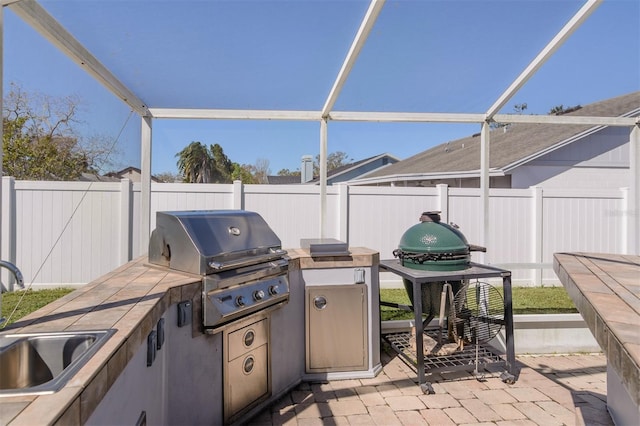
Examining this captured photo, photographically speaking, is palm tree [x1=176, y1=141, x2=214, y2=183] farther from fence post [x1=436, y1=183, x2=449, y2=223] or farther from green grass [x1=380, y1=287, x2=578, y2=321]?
fence post [x1=436, y1=183, x2=449, y2=223]

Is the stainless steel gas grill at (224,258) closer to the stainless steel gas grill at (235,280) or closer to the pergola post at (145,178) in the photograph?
the stainless steel gas grill at (235,280)

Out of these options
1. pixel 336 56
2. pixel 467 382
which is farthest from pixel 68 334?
pixel 467 382

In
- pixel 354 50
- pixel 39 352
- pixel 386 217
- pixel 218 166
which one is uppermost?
pixel 354 50

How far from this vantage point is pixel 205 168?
23.5ft

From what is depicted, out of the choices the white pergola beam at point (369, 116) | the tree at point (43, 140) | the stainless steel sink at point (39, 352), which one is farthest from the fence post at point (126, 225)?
the stainless steel sink at point (39, 352)

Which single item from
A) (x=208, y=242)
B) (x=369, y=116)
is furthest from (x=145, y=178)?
(x=369, y=116)

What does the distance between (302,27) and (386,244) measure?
387 cm

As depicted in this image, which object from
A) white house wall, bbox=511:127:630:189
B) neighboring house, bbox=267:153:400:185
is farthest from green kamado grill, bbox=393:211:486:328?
neighboring house, bbox=267:153:400:185

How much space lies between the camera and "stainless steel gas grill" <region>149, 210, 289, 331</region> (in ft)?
7.43

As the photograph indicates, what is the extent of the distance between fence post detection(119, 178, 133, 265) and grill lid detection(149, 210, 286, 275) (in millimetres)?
2690

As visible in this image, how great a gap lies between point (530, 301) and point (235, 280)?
187 inches

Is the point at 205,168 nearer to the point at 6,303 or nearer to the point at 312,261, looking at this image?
the point at 6,303

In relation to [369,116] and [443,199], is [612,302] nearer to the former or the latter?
[369,116]

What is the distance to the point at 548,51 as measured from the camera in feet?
11.4
